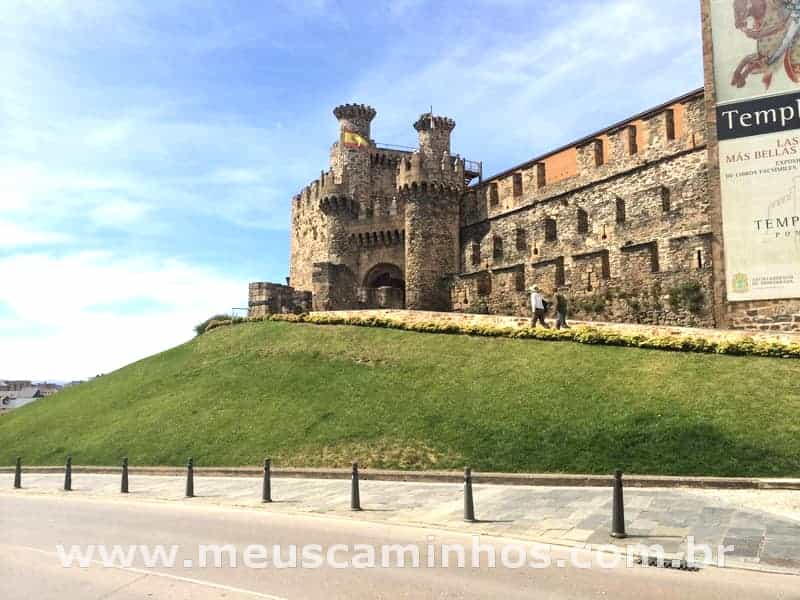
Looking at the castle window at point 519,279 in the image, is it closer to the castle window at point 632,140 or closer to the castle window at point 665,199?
the castle window at point 665,199

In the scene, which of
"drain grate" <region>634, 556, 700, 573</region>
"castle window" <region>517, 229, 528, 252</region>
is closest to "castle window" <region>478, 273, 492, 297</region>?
"castle window" <region>517, 229, 528, 252</region>

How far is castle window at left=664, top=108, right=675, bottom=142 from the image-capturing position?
30.3 m

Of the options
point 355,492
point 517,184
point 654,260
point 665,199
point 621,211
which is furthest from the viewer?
point 517,184

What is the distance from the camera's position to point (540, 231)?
36625 millimetres

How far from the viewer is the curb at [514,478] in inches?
501

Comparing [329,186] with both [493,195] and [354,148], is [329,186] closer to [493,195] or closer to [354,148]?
[354,148]

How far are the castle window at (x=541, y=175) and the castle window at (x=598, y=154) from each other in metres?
3.95

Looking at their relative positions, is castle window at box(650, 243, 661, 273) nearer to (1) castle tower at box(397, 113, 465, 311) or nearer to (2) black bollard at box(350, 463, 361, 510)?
(1) castle tower at box(397, 113, 465, 311)

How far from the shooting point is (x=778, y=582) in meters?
7.33

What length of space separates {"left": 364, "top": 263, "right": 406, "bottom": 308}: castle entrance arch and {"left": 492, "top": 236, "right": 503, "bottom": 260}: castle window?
6.50 meters

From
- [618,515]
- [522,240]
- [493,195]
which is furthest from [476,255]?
[618,515]

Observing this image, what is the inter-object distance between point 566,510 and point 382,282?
37.8 m

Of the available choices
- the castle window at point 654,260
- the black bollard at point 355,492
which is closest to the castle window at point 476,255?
the castle window at point 654,260

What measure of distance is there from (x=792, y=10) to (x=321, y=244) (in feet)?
122
